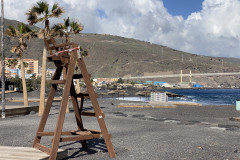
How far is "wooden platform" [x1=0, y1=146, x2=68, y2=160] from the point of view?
6611mm

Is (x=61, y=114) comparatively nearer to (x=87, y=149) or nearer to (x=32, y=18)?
(x=87, y=149)

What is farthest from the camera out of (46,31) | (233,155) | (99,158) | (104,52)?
(104,52)

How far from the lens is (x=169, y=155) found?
8.66 meters

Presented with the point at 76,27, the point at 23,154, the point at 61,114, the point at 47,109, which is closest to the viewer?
the point at 23,154

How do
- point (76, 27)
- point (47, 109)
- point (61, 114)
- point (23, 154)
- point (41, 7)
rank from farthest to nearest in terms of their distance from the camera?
point (76, 27) → point (41, 7) → point (47, 109) → point (61, 114) → point (23, 154)

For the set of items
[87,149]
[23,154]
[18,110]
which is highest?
[23,154]

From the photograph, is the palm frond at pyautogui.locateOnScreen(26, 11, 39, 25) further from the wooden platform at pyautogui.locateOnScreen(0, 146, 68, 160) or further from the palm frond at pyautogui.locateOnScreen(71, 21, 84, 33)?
the wooden platform at pyautogui.locateOnScreen(0, 146, 68, 160)

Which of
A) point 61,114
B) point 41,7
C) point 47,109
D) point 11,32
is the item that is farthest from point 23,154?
point 11,32

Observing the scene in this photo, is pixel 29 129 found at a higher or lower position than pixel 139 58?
lower

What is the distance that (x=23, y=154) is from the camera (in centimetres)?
692

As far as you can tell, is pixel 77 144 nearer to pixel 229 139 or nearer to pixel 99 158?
pixel 99 158

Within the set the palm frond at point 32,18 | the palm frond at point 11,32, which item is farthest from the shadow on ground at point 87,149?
the palm frond at point 11,32

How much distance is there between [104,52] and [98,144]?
186 meters

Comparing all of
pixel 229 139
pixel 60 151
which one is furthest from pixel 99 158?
pixel 229 139
